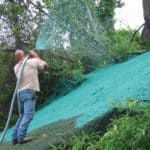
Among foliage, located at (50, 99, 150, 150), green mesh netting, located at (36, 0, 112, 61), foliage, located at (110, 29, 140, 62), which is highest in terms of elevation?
green mesh netting, located at (36, 0, 112, 61)

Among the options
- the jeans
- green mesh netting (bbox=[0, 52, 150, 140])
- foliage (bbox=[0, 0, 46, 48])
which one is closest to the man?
the jeans

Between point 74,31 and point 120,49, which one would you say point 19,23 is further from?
point 120,49

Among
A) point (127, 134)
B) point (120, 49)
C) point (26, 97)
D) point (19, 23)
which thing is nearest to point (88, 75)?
point (120, 49)

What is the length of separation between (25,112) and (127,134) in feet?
6.01

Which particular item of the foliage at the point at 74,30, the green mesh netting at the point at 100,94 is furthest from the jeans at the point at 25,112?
the foliage at the point at 74,30

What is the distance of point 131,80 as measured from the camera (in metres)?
7.38

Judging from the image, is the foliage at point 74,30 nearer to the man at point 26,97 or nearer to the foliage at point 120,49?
the foliage at point 120,49

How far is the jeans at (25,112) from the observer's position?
6621 millimetres

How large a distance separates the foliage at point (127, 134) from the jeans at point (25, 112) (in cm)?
92

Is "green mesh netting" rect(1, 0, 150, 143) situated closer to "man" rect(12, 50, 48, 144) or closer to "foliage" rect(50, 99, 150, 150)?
"foliage" rect(50, 99, 150, 150)

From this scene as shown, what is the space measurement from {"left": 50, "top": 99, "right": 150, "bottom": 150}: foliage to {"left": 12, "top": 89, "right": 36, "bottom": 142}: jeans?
916 millimetres

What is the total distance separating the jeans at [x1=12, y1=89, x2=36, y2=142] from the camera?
6.62 metres

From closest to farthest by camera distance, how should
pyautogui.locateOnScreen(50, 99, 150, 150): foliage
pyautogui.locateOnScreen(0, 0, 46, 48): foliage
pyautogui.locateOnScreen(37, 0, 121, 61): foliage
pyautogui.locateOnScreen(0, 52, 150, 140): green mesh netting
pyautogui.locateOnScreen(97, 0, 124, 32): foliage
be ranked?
1. pyautogui.locateOnScreen(50, 99, 150, 150): foliage
2. pyautogui.locateOnScreen(0, 52, 150, 140): green mesh netting
3. pyautogui.locateOnScreen(37, 0, 121, 61): foliage
4. pyautogui.locateOnScreen(0, 0, 46, 48): foliage
5. pyautogui.locateOnScreen(97, 0, 124, 32): foliage

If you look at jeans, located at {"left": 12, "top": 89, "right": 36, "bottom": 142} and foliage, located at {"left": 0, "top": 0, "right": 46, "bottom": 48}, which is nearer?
jeans, located at {"left": 12, "top": 89, "right": 36, "bottom": 142}
